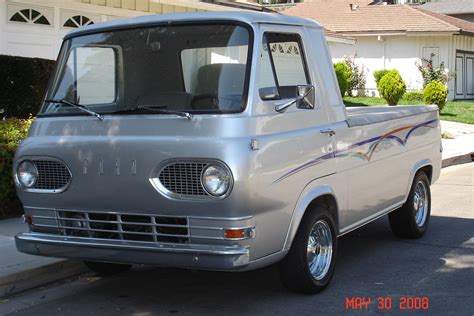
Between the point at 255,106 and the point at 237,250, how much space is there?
1.06m

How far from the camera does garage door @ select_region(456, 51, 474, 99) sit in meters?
31.3

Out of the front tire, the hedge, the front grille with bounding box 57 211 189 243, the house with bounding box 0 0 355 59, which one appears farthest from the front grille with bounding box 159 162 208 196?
the house with bounding box 0 0 355 59

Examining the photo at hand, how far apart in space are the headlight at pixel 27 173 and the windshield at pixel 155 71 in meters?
0.49

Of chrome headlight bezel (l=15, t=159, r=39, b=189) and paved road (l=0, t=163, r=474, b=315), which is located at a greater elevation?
chrome headlight bezel (l=15, t=159, r=39, b=189)

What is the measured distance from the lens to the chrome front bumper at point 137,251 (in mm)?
4402

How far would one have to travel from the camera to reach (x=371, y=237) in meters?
7.65

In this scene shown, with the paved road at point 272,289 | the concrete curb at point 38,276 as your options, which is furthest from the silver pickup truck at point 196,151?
the concrete curb at point 38,276

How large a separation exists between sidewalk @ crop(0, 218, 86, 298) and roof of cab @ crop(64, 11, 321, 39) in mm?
2142

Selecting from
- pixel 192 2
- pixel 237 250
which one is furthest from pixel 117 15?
pixel 237 250

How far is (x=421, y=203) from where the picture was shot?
7684 mm

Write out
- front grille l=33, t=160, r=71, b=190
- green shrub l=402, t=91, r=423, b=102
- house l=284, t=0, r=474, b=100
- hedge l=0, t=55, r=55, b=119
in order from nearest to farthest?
1. front grille l=33, t=160, r=71, b=190
2. hedge l=0, t=55, r=55, b=119
3. green shrub l=402, t=91, r=423, b=102
4. house l=284, t=0, r=474, b=100

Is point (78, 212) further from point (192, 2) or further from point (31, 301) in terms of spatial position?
point (192, 2)

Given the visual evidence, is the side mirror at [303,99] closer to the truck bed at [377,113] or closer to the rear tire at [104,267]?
the truck bed at [377,113]

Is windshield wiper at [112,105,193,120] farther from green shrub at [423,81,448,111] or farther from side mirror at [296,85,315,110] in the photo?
green shrub at [423,81,448,111]
